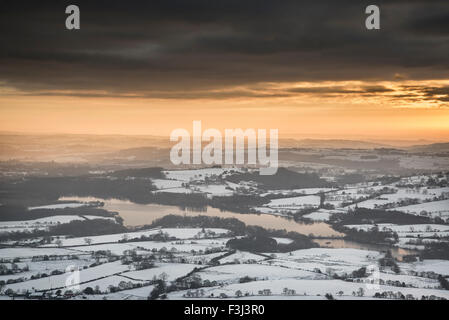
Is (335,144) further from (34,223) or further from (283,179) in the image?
(34,223)

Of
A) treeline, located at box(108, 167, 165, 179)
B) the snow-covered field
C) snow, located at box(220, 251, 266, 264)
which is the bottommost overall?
snow, located at box(220, 251, 266, 264)

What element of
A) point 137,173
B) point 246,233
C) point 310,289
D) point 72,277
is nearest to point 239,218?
point 246,233

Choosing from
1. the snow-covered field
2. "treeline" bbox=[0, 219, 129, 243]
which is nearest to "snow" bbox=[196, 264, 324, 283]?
"treeline" bbox=[0, 219, 129, 243]

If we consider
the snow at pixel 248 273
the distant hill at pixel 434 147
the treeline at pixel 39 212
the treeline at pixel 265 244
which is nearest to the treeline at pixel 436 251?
the treeline at pixel 265 244

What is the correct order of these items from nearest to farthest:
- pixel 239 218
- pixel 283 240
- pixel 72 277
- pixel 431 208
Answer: pixel 72 277 < pixel 283 240 < pixel 239 218 < pixel 431 208

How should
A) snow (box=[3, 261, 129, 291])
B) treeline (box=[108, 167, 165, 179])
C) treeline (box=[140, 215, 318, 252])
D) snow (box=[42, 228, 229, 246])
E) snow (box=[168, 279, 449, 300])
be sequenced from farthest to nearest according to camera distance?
treeline (box=[108, 167, 165, 179]), snow (box=[42, 228, 229, 246]), treeline (box=[140, 215, 318, 252]), snow (box=[3, 261, 129, 291]), snow (box=[168, 279, 449, 300])

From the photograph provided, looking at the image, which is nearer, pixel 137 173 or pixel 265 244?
pixel 265 244

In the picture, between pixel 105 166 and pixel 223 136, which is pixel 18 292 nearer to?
pixel 223 136

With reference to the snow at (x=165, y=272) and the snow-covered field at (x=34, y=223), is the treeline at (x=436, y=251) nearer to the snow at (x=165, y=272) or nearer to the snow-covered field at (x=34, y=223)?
the snow at (x=165, y=272)

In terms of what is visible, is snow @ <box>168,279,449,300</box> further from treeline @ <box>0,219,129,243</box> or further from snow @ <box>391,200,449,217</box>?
snow @ <box>391,200,449,217</box>
